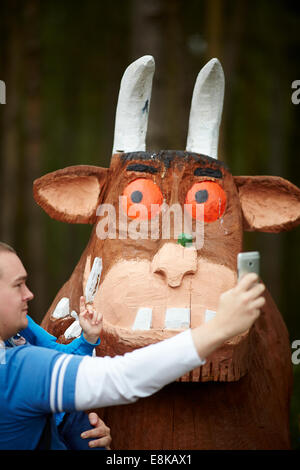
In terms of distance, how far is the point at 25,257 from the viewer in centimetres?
940

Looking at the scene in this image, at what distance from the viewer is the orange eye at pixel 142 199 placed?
2.71 metres

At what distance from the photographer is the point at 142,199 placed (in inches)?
107

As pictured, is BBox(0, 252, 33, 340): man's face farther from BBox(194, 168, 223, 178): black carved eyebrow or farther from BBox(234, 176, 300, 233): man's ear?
BBox(234, 176, 300, 233): man's ear

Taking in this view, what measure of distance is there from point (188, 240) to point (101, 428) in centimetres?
90

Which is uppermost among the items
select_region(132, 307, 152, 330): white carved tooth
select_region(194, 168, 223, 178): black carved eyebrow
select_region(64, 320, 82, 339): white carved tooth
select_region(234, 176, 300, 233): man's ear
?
select_region(194, 168, 223, 178): black carved eyebrow

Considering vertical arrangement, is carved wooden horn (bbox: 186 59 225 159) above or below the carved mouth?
above

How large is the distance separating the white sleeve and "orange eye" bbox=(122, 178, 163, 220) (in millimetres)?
1082

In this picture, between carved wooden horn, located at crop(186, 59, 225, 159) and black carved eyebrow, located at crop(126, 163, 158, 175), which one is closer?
black carved eyebrow, located at crop(126, 163, 158, 175)

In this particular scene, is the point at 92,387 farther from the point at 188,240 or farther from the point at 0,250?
the point at 188,240

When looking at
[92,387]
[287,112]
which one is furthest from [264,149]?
[92,387]

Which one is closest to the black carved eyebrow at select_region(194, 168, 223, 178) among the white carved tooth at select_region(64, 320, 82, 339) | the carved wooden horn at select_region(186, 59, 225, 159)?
the carved wooden horn at select_region(186, 59, 225, 159)

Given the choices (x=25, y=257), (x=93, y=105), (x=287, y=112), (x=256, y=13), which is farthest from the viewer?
(x=93, y=105)

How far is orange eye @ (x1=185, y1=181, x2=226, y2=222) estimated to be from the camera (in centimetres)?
273

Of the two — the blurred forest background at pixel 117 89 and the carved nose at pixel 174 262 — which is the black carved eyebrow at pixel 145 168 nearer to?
the carved nose at pixel 174 262
